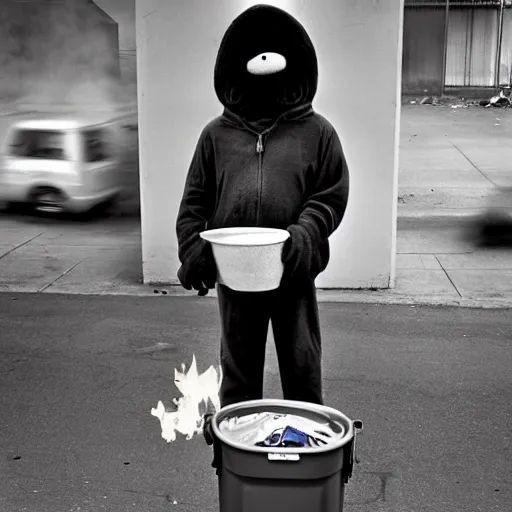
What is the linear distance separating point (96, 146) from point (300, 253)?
5962 millimetres

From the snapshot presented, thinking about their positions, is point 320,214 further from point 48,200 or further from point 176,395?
point 48,200

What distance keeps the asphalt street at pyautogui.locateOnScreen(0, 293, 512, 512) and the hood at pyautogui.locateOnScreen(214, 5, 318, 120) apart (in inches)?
70.9

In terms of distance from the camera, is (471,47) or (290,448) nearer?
(290,448)

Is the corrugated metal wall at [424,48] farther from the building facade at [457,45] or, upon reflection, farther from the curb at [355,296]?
the curb at [355,296]

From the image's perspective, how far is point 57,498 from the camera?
412cm

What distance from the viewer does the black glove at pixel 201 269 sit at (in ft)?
11.6

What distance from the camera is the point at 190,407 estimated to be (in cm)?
513

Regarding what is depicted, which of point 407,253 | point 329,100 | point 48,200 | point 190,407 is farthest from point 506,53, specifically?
point 190,407

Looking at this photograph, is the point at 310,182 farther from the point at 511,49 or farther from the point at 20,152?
the point at 511,49

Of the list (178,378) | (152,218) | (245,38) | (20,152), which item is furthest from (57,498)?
(20,152)

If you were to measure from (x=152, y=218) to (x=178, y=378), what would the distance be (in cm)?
226

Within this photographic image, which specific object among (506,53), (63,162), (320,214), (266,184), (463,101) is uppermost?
(506,53)

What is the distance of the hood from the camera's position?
142 inches

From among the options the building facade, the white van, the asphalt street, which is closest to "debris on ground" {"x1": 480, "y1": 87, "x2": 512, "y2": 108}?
the building facade
